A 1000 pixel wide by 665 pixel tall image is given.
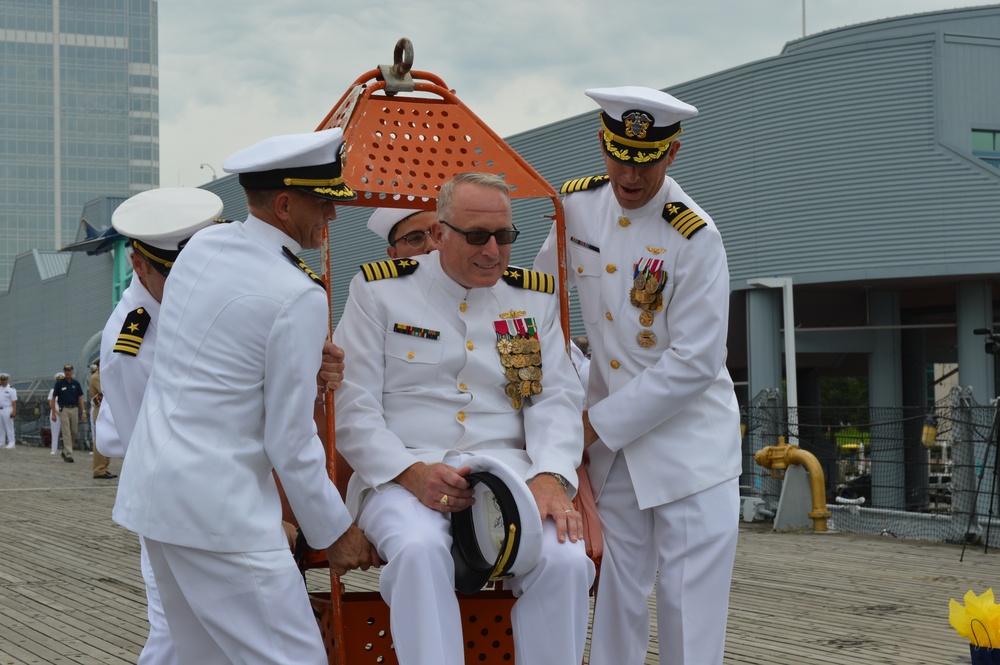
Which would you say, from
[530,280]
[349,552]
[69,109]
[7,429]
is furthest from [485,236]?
[69,109]

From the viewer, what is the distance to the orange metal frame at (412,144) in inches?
177

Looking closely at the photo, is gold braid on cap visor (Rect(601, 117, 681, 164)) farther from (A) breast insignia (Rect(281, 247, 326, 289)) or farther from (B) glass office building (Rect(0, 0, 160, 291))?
(B) glass office building (Rect(0, 0, 160, 291))

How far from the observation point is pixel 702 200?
939 inches

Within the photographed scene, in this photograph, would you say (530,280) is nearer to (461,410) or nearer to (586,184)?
(586,184)

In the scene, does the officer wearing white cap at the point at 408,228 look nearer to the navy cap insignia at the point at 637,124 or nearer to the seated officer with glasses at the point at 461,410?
the seated officer with glasses at the point at 461,410

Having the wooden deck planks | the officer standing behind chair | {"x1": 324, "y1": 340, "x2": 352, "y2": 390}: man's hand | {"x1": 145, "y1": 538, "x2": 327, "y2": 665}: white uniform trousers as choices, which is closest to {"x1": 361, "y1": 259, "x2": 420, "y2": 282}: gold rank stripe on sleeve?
{"x1": 324, "y1": 340, "x2": 352, "y2": 390}: man's hand

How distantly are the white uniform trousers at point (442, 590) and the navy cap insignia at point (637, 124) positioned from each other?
→ 1.32 metres

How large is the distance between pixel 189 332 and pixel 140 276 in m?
1.18

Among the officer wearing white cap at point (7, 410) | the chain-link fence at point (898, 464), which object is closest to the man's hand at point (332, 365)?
the chain-link fence at point (898, 464)

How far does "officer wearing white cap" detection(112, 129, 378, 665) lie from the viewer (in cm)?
308

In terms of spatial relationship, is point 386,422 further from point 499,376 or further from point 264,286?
point 264,286

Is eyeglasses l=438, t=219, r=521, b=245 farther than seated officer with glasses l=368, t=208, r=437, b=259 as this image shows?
No

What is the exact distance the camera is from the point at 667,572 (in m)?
4.05

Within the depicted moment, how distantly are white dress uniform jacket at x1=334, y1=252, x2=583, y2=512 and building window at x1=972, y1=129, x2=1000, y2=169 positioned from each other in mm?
19188
